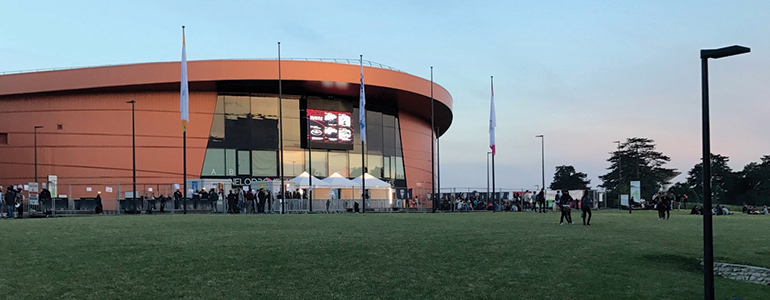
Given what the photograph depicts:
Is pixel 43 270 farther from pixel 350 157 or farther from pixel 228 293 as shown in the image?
pixel 350 157

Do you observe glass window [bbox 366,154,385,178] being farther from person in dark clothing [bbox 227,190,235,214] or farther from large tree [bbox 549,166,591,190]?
large tree [bbox 549,166,591,190]

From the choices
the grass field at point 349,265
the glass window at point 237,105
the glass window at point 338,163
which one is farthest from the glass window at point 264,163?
the grass field at point 349,265

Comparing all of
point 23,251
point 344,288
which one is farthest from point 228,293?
point 23,251

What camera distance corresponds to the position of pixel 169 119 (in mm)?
59000

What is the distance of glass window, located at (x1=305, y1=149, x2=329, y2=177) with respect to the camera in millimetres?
63562

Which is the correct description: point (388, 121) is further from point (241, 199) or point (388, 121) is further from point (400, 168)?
point (241, 199)

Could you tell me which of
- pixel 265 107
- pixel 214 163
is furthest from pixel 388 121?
pixel 214 163

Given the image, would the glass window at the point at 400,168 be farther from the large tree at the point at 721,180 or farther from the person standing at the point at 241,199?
the large tree at the point at 721,180

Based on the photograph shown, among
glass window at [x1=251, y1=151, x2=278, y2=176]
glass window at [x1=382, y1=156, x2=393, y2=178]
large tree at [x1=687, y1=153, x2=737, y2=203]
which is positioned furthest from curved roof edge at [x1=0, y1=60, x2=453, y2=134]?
large tree at [x1=687, y1=153, x2=737, y2=203]

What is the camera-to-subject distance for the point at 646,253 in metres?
16.0

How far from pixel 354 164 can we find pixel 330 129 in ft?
16.3

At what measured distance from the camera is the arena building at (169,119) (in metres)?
56.8

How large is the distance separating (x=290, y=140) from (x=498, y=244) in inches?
1844

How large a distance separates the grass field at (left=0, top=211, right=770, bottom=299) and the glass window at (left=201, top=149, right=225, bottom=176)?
1594 inches
